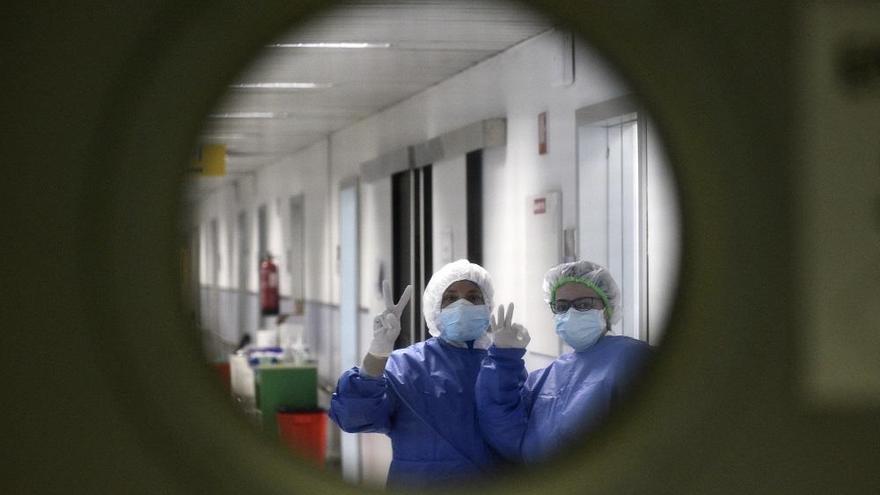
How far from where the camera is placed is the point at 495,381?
305 cm

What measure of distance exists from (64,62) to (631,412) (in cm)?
66

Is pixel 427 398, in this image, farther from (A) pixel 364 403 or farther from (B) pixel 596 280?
(B) pixel 596 280

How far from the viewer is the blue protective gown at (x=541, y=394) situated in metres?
2.99

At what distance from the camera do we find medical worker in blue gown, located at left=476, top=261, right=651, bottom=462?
2.99 m

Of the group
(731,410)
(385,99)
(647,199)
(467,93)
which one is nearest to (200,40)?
(731,410)

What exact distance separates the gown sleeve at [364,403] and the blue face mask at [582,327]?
0.51 m

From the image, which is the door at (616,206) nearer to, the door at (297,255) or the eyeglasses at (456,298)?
the eyeglasses at (456,298)

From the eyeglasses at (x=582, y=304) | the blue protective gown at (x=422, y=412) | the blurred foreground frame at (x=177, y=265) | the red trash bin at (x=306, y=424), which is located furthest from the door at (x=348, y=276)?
the blurred foreground frame at (x=177, y=265)

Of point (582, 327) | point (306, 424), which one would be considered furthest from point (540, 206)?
point (306, 424)

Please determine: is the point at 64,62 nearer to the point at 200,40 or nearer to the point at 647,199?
the point at 200,40

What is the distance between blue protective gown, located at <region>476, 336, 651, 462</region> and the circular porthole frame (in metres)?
1.64

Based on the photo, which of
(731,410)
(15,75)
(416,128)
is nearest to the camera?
(15,75)

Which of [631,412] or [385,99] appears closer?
[631,412]

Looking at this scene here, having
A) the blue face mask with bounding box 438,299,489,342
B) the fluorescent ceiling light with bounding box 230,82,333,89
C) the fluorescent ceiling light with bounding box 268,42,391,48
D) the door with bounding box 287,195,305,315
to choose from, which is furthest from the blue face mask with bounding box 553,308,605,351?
the door with bounding box 287,195,305,315
